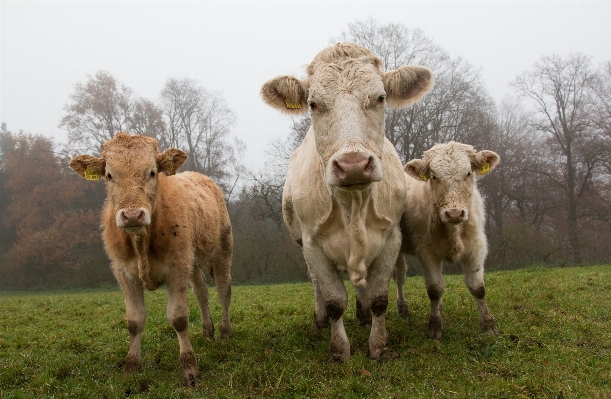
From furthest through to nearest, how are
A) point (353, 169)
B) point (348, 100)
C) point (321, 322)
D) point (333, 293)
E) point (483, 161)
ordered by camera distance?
point (321, 322), point (483, 161), point (333, 293), point (348, 100), point (353, 169)

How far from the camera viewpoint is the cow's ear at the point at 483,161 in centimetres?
599

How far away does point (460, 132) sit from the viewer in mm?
22906

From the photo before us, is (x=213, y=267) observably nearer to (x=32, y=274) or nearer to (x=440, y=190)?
(x=440, y=190)

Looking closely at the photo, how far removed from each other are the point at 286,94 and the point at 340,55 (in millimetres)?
707

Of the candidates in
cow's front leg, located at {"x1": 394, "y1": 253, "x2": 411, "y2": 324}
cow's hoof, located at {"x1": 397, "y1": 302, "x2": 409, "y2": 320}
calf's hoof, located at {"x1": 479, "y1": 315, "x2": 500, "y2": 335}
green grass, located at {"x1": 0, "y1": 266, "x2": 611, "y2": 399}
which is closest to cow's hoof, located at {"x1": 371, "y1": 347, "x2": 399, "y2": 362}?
green grass, located at {"x1": 0, "y1": 266, "x2": 611, "y2": 399}

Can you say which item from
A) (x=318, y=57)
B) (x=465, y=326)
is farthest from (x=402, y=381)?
(x=318, y=57)

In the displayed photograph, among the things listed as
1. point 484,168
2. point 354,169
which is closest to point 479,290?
point 484,168

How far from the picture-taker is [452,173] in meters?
5.66

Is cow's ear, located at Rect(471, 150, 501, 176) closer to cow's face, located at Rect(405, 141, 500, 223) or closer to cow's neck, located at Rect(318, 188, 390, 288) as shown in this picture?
cow's face, located at Rect(405, 141, 500, 223)

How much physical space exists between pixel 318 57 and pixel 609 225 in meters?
25.9

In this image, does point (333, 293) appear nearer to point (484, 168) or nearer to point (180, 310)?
point (180, 310)

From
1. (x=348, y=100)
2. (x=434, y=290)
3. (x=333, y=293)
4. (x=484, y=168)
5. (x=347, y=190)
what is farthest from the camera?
(x=484, y=168)

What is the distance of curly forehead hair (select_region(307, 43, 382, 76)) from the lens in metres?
4.73

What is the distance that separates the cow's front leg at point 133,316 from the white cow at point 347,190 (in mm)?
1965
